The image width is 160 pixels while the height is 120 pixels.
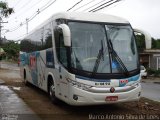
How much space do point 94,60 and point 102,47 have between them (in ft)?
1.75

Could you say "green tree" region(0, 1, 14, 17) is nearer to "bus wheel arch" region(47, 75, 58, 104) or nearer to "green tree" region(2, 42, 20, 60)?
"bus wheel arch" region(47, 75, 58, 104)

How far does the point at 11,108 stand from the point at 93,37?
355cm

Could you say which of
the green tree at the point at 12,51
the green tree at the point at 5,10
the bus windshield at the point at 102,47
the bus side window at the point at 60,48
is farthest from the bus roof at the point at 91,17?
the green tree at the point at 12,51

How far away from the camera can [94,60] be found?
10.3 m

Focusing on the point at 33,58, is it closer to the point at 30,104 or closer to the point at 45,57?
the point at 45,57

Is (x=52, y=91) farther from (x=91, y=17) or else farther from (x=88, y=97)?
(x=91, y=17)

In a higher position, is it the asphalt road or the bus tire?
the bus tire

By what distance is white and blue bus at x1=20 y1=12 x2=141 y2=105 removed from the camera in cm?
999

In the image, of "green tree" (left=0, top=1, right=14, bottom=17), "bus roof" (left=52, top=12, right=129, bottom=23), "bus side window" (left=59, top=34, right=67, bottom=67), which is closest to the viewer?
"bus side window" (left=59, top=34, right=67, bottom=67)

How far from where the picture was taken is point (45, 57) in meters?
13.6

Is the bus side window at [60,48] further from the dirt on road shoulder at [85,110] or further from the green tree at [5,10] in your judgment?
the green tree at [5,10]

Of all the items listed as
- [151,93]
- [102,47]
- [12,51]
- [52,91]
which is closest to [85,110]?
[52,91]

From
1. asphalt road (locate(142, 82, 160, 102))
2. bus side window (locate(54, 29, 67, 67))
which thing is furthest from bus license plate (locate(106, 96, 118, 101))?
asphalt road (locate(142, 82, 160, 102))

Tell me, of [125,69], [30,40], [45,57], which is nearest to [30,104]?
[45,57]
